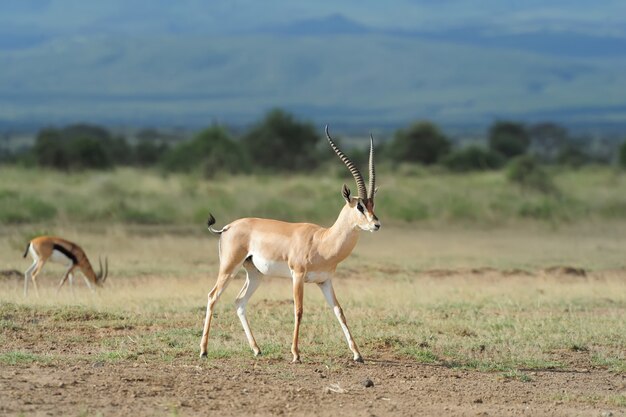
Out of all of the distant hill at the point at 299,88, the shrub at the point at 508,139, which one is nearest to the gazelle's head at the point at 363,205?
the shrub at the point at 508,139

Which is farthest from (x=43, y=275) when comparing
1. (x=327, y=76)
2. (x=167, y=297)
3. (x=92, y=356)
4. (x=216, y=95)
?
(x=327, y=76)

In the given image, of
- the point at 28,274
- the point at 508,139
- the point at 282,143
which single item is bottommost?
the point at 508,139

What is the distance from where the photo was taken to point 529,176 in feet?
108

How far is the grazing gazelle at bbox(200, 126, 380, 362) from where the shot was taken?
966cm

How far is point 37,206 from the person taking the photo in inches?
952

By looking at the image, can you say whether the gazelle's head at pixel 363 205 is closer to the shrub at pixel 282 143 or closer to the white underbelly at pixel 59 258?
the white underbelly at pixel 59 258

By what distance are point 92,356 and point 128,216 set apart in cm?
1486

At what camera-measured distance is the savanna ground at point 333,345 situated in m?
8.34

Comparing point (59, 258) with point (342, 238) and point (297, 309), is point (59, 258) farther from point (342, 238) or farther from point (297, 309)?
point (342, 238)

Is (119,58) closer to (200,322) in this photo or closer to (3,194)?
(3,194)

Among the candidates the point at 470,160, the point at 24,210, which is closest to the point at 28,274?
the point at 24,210

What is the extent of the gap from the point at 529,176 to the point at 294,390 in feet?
82.5

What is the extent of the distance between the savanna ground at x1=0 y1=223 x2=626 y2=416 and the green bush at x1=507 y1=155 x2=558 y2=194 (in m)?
14.4

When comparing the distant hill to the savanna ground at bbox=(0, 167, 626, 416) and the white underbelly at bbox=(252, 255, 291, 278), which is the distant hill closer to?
the savanna ground at bbox=(0, 167, 626, 416)
